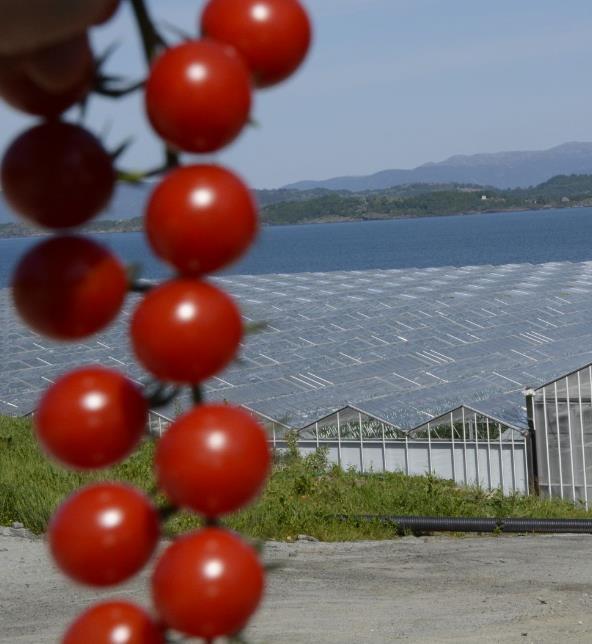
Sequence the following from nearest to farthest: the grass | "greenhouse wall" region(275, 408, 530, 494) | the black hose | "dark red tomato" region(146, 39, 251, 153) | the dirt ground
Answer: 1. "dark red tomato" region(146, 39, 251, 153)
2. the dirt ground
3. the grass
4. the black hose
5. "greenhouse wall" region(275, 408, 530, 494)

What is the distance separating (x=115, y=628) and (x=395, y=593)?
707 cm

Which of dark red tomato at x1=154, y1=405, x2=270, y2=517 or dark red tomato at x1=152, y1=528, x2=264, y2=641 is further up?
dark red tomato at x1=154, y1=405, x2=270, y2=517

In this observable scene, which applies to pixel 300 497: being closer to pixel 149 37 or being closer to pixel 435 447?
pixel 435 447

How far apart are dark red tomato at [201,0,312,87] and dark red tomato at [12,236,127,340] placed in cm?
26

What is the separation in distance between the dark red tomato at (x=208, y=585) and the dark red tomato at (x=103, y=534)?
42 mm

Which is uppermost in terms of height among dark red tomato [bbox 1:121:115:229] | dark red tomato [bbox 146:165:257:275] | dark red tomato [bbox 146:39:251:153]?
dark red tomato [bbox 146:39:251:153]

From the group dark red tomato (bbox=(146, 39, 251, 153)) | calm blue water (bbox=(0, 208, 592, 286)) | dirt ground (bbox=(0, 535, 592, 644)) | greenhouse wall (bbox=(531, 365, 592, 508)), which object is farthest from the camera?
calm blue water (bbox=(0, 208, 592, 286))

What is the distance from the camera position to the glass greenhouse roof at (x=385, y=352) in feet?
56.2

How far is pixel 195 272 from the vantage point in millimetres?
1160

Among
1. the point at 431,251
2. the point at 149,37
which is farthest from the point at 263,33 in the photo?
the point at 431,251

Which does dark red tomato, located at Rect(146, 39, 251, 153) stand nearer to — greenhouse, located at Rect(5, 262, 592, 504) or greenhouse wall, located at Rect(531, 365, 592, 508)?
greenhouse, located at Rect(5, 262, 592, 504)

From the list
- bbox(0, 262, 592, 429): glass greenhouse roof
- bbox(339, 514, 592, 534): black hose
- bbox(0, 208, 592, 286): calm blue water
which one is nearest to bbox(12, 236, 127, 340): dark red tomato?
bbox(339, 514, 592, 534): black hose

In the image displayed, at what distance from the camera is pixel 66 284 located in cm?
115

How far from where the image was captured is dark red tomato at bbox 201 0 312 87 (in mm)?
Answer: 1200
